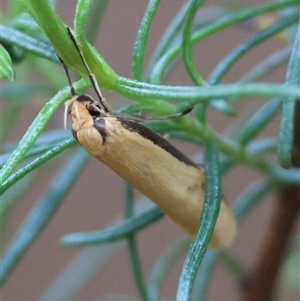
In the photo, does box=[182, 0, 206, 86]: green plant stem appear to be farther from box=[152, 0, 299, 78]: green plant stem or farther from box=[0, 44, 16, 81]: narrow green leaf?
box=[0, 44, 16, 81]: narrow green leaf

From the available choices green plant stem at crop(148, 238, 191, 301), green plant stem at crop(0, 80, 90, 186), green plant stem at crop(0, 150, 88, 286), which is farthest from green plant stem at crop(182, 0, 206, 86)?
green plant stem at crop(148, 238, 191, 301)

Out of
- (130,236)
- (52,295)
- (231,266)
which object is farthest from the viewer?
(52,295)

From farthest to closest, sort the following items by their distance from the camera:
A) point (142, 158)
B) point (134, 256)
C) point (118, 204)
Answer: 1. point (118, 204)
2. point (134, 256)
3. point (142, 158)

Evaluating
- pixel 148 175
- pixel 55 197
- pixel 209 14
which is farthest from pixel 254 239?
pixel 148 175

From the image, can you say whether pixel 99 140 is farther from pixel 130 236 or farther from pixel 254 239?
pixel 254 239

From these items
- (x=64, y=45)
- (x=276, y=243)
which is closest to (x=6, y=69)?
(x=64, y=45)

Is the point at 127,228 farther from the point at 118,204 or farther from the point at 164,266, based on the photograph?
the point at 118,204

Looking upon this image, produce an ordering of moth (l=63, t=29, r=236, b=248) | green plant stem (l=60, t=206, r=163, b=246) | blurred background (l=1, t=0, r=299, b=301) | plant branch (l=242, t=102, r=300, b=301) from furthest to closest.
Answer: blurred background (l=1, t=0, r=299, b=301), plant branch (l=242, t=102, r=300, b=301), green plant stem (l=60, t=206, r=163, b=246), moth (l=63, t=29, r=236, b=248)

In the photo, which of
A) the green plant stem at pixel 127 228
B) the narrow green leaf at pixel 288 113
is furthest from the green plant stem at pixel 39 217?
the narrow green leaf at pixel 288 113
